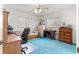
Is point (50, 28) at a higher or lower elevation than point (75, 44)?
higher

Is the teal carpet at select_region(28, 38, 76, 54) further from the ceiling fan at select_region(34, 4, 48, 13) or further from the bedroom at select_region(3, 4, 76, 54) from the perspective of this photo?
the ceiling fan at select_region(34, 4, 48, 13)

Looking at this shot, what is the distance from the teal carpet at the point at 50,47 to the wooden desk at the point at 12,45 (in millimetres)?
134

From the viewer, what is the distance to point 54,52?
103cm

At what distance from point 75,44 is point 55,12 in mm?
398

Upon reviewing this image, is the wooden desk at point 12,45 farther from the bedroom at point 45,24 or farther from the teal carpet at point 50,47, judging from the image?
Result: the teal carpet at point 50,47

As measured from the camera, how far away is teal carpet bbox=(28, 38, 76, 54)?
1.03 metres

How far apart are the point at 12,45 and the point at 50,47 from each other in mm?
411

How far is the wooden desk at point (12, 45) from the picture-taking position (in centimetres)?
101

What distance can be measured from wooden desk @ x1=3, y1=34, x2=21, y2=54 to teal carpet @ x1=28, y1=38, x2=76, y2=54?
134mm

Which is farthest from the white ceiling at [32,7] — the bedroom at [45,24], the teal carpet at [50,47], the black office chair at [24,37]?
the teal carpet at [50,47]
